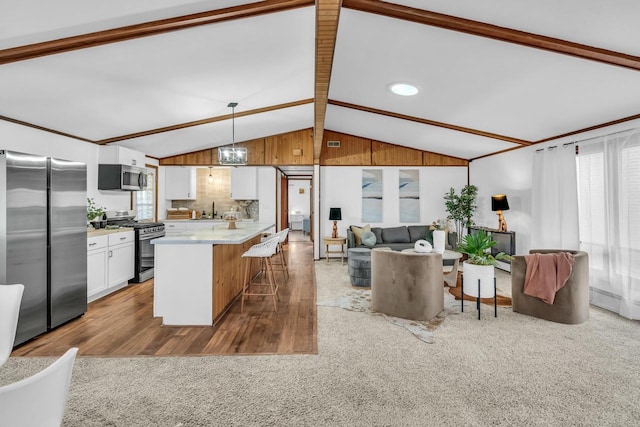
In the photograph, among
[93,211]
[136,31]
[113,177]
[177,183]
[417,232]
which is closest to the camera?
[136,31]

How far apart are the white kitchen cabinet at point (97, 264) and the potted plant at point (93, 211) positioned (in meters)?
0.65

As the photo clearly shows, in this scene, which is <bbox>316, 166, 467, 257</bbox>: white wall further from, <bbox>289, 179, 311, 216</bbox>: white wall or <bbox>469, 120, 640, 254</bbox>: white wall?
<bbox>289, 179, 311, 216</bbox>: white wall

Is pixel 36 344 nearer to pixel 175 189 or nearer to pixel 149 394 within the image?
pixel 149 394

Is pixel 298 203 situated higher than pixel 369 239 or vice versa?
pixel 298 203

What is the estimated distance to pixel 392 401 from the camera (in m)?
2.15

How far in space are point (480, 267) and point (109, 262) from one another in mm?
4725

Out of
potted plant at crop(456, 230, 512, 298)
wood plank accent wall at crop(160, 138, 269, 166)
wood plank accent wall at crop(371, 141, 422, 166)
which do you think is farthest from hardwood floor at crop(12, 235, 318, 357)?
wood plank accent wall at crop(371, 141, 422, 166)

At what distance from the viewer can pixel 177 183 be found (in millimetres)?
7402

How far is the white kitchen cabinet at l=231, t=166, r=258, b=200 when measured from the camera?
25.1ft

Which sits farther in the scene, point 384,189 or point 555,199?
point 384,189

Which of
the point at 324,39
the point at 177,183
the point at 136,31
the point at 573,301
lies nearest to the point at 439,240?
the point at 573,301

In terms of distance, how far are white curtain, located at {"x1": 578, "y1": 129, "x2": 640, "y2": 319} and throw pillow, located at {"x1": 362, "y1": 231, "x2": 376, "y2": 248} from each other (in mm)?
3314

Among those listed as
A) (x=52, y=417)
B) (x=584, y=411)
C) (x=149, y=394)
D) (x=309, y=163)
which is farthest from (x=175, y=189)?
(x=584, y=411)

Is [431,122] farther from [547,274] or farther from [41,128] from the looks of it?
[41,128]
